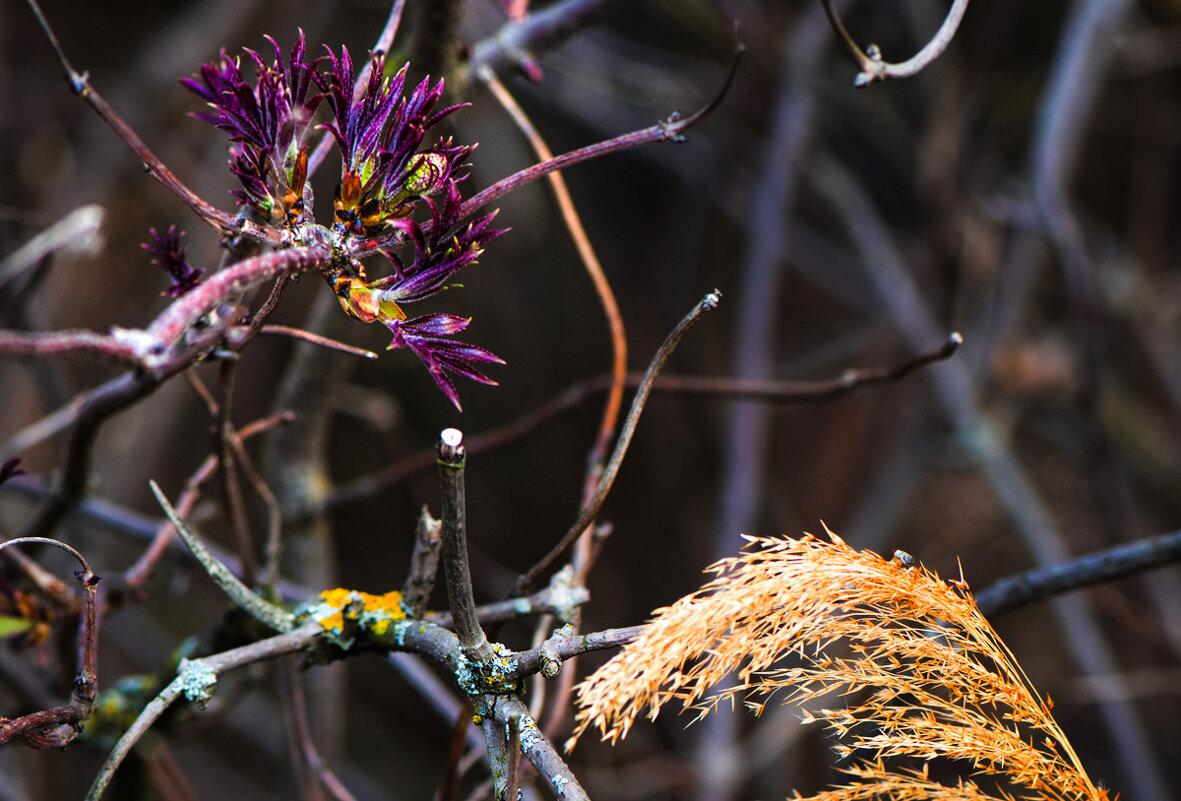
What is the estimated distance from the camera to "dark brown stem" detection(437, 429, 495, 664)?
26 cm

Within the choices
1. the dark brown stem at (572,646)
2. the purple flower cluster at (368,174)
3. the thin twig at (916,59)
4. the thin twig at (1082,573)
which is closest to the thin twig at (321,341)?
the purple flower cluster at (368,174)

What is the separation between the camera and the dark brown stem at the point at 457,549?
0.26 metres

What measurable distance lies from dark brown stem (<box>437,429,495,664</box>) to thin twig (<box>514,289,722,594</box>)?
0.05 m

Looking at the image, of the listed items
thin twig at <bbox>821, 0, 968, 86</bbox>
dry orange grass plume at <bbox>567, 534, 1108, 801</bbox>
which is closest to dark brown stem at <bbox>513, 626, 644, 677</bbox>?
dry orange grass plume at <bbox>567, 534, 1108, 801</bbox>

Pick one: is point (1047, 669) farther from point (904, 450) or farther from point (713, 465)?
point (713, 465)

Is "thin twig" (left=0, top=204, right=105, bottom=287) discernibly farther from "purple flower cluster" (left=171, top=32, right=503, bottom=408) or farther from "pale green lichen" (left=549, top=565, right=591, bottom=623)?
"pale green lichen" (left=549, top=565, right=591, bottom=623)

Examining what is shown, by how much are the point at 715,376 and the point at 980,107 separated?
597 millimetres

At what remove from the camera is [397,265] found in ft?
0.94

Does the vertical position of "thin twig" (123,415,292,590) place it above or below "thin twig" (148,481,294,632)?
above

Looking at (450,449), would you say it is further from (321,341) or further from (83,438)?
(83,438)

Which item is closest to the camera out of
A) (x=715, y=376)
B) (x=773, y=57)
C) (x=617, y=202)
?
(x=773, y=57)

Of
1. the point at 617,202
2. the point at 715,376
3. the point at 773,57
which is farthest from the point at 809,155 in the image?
the point at 617,202

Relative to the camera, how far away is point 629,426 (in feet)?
0.98

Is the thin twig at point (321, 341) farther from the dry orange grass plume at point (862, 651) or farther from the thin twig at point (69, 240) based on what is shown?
the thin twig at point (69, 240)
